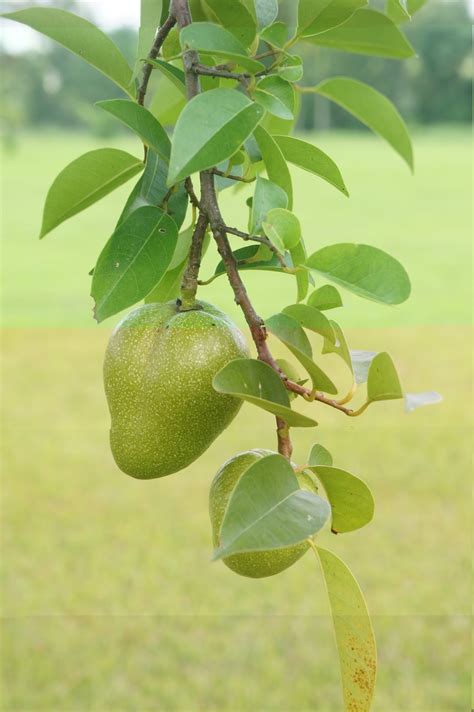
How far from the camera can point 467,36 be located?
7.57 m

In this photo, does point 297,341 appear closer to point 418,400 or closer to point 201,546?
point 418,400

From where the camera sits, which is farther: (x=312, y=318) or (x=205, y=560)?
(x=205, y=560)

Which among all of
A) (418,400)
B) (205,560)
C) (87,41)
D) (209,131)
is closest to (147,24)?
(87,41)

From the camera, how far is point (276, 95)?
44cm

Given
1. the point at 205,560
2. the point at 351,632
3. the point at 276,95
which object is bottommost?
the point at 205,560

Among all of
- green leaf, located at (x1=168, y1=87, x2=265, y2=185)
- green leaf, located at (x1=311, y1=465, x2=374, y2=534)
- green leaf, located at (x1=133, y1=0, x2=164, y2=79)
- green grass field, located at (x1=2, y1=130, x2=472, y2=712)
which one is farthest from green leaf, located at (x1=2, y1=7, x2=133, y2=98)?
green grass field, located at (x1=2, y1=130, x2=472, y2=712)

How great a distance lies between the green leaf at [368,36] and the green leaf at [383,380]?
22 cm

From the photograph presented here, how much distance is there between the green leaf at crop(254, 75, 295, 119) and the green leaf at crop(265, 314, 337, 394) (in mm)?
94

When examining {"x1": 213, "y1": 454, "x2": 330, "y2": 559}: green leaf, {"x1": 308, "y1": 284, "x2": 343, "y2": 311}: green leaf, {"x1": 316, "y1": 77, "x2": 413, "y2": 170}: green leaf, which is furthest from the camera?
{"x1": 316, "y1": 77, "x2": 413, "y2": 170}: green leaf

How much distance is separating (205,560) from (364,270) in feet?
6.83

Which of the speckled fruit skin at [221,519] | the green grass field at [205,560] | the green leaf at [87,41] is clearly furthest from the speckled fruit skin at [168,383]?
the green grass field at [205,560]

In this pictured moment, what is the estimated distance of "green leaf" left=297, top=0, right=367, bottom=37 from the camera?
463 mm

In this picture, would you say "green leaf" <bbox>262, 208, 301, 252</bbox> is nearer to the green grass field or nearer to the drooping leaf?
the drooping leaf

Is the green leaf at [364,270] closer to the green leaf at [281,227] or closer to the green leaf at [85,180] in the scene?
the green leaf at [281,227]
